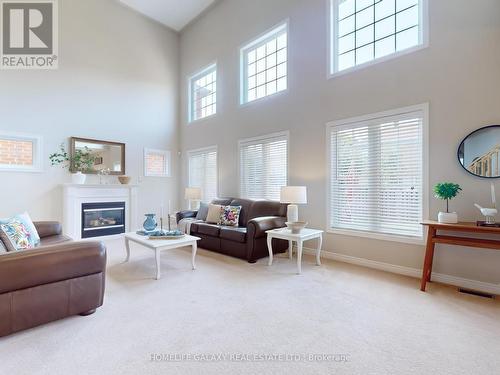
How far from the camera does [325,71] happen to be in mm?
4191

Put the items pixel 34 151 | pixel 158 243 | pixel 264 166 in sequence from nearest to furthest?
pixel 158 243 → pixel 34 151 → pixel 264 166

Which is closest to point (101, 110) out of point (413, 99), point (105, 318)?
point (105, 318)

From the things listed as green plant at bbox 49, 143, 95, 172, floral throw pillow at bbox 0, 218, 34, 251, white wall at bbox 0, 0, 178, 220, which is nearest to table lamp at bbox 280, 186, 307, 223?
floral throw pillow at bbox 0, 218, 34, 251

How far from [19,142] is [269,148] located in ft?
15.8

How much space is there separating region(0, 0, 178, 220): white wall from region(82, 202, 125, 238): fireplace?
0.48 meters

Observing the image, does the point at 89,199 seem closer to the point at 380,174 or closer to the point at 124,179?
the point at 124,179

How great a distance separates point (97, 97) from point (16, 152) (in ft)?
6.38

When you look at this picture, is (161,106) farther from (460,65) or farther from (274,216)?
(460,65)

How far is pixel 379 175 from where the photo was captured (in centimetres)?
363

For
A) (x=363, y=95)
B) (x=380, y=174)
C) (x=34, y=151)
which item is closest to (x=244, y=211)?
(x=380, y=174)

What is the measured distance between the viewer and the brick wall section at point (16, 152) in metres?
4.78

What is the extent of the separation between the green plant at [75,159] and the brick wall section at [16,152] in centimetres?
36

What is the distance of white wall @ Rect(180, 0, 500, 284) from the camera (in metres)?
2.88

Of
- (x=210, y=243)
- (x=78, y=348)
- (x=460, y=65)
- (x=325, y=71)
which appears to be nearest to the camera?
(x=78, y=348)
